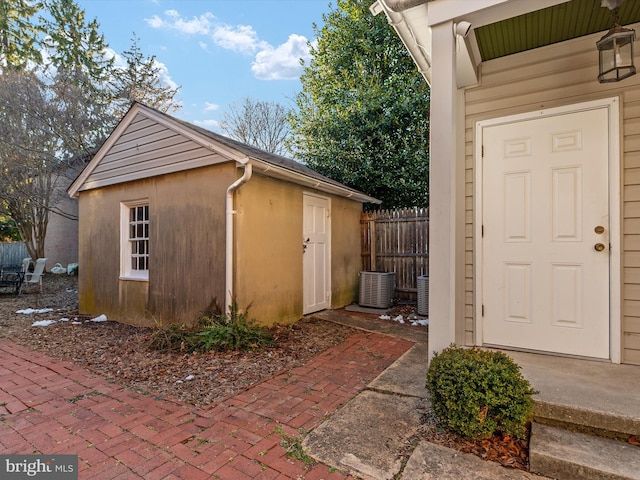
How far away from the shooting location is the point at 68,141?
34.3ft

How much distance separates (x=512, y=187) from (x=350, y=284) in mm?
4091

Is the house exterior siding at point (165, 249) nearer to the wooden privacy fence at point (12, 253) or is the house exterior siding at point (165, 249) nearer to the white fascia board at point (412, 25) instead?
the white fascia board at point (412, 25)

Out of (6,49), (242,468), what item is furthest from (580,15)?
(6,49)

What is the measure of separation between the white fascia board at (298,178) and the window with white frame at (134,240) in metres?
2.51

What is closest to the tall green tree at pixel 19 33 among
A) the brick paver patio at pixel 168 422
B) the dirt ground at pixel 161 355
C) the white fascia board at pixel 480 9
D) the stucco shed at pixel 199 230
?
the stucco shed at pixel 199 230

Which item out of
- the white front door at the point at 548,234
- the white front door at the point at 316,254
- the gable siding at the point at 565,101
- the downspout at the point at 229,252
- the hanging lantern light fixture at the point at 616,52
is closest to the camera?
the hanging lantern light fixture at the point at 616,52

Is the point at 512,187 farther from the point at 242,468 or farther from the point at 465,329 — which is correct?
the point at 242,468

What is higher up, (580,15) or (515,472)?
(580,15)

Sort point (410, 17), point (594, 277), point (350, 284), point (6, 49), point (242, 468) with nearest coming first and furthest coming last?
point (242, 468)
point (410, 17)
point (594, 277)
point (350, 284)
point (6, 49)

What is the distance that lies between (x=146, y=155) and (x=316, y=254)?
317 centimetres

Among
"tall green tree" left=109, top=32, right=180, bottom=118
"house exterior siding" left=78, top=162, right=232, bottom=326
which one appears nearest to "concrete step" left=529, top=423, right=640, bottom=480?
"house exterior siding" left=78, top=162, right=232, bottom=326

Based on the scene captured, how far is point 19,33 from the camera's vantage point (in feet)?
43.9

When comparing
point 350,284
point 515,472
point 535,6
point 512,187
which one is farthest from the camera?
point 350,284

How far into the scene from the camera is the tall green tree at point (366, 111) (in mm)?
8242
